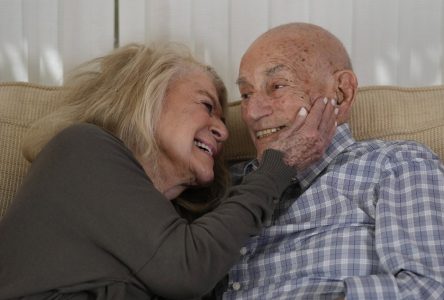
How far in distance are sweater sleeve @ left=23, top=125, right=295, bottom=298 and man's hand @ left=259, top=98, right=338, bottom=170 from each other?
24cm

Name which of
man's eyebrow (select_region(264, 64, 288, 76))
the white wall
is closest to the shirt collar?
man's eyebrow (select_region(264, 64, 288, 76))

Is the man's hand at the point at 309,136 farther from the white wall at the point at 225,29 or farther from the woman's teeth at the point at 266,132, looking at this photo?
the white wall at the point at 225,29

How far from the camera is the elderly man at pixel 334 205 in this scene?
139 centimetres

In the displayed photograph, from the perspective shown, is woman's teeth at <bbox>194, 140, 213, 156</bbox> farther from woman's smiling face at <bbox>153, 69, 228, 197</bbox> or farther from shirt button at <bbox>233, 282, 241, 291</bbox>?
shirt button at <bbox>233, 282, 241, 291</bbox>

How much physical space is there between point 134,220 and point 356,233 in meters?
0.52

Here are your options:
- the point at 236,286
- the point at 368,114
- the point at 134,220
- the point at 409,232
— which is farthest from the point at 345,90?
the point at 134,220

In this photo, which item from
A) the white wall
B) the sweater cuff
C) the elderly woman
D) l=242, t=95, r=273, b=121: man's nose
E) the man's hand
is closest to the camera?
the elderly woman

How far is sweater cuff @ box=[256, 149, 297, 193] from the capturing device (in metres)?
1.53

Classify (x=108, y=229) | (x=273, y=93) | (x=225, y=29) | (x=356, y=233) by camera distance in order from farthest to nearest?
1. (x=225, y=29)
2. (x=273, y=93)
3. (x=356, y=233)
4. (x=108, y=229)

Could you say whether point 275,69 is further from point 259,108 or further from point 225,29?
point 225,29

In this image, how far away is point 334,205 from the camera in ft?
5.19

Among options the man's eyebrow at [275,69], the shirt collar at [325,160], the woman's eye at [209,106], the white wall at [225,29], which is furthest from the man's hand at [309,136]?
the white wall at [225,29]

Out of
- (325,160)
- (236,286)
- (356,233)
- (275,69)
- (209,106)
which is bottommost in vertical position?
(236,286)

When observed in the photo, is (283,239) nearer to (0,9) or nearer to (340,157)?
(340,157)
